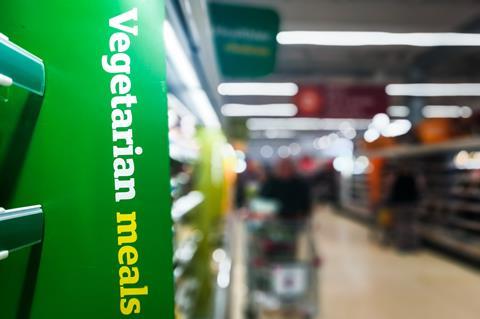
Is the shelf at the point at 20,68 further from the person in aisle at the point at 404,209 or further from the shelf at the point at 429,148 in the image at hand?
the person in aisle at the point at 404,209

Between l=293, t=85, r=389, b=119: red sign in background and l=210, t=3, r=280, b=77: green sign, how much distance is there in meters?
5.04

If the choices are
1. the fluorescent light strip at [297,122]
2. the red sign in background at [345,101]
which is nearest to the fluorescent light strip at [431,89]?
the red sign in background at [345,101]

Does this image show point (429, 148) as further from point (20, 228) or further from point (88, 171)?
point (20, 228)

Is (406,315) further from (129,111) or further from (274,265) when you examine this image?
(129,111)

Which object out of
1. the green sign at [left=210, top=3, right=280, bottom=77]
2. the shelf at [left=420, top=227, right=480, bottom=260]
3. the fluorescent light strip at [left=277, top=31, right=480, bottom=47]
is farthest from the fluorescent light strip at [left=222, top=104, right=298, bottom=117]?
the green sign at [left=210, top=3, right=280, bottom=77]

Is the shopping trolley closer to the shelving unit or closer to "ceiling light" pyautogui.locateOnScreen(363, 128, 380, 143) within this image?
the shelving unit

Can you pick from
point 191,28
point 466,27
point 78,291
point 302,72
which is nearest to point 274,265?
point 191,28

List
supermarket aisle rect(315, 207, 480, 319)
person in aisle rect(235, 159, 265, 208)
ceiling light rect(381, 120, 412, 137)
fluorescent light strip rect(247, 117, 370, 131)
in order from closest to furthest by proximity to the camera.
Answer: supermarket aisle rect(315, 207, 480, 319) → ceiling light rect(381, 120, 412, 137) → person in aisle rect(235, 159, 265, 208) → fluorescent light strip rect(247, 117, 370, 131)

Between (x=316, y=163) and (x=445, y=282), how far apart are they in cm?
1845

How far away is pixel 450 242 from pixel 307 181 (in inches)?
117

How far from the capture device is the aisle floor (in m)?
4.92

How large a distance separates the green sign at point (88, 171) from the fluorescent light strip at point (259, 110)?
1225cm

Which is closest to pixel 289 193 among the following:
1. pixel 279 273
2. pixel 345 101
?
pixel 279 273

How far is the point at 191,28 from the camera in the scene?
2.29m
